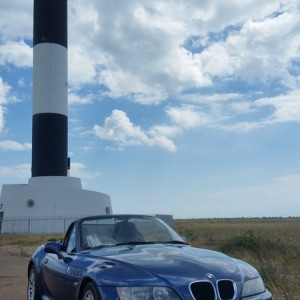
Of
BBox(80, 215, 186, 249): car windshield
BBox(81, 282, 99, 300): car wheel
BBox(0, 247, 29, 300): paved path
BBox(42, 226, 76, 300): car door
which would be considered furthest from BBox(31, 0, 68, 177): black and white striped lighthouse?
BBox(81, 282, 99, 300): car wheel

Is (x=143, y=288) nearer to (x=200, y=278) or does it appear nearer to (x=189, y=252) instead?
(x=200, y=278)

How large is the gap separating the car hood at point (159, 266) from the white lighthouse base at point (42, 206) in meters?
34.2

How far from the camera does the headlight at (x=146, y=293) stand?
4793 millimetres

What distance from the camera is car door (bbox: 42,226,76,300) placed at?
6.33 metres

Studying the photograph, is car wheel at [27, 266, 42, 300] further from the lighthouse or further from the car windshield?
the lighthouse

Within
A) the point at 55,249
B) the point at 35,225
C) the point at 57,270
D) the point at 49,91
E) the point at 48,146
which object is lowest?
the point at 57,270

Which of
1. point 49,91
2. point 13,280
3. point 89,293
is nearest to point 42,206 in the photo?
point 49,91

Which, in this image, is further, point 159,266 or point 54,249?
point 54,249

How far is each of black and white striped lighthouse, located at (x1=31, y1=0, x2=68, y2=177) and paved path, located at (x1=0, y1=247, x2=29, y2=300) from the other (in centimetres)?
2168

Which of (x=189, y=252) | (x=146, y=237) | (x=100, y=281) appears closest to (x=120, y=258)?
(x=100, y=281)

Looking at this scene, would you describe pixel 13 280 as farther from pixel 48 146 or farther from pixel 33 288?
pixel 48 146

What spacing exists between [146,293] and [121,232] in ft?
6.18

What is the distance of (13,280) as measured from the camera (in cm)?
1169

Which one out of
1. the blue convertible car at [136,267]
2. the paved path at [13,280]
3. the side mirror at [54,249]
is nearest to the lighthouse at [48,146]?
the paved path at [13,280]
